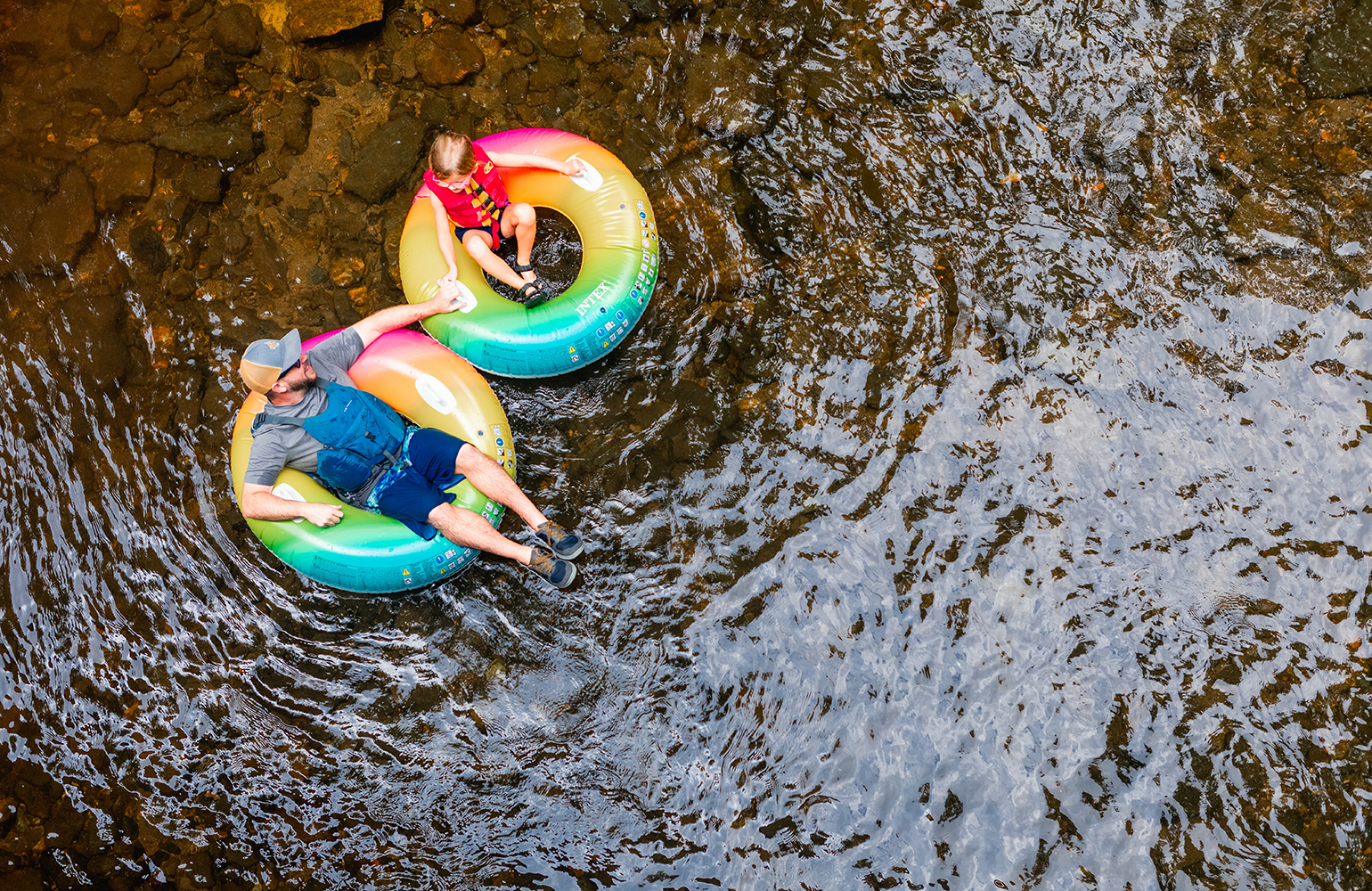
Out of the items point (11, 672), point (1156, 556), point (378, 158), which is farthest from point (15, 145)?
point (1156, 556)

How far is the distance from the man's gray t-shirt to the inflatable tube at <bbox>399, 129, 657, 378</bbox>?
0.53m

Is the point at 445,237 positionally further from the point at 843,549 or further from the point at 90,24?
the point at 90,24

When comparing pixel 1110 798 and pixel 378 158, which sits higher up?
pixel 378 158

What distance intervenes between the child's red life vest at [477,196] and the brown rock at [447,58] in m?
0.96

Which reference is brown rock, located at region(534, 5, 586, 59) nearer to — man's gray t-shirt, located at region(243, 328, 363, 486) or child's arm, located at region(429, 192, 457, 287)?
child's arm, located at region(429, 192, 457, 287)

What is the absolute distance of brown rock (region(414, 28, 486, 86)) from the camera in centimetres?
507

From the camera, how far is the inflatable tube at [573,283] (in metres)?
4.23

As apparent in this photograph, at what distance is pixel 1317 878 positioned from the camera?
359 centimetres

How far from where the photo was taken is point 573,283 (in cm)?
443

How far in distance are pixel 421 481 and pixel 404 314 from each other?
886 millimetres

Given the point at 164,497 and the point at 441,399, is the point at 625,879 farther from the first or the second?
the point at 164,497

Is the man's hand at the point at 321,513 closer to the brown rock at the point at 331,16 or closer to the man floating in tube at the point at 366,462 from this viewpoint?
the man floating in tube at the point at 366,462

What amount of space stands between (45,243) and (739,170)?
4.13 meters

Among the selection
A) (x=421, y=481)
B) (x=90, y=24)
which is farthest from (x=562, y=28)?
(x=421, y=481)
